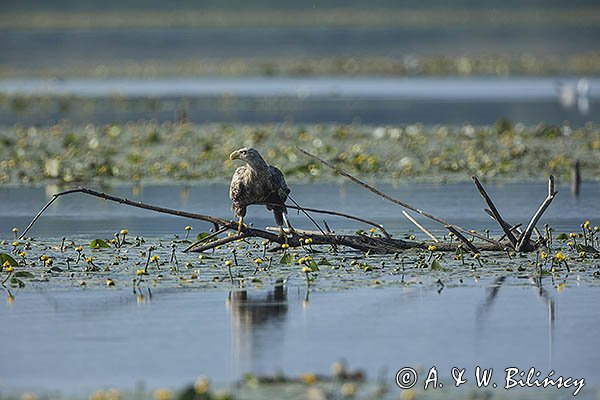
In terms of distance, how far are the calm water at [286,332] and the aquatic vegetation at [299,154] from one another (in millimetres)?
8649

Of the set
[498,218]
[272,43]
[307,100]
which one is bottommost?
[498,218]

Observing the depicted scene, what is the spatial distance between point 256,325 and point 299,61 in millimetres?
53265

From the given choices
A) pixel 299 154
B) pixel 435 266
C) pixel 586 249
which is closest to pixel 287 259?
pixel 435 266

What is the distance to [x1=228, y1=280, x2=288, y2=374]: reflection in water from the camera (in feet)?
25.3

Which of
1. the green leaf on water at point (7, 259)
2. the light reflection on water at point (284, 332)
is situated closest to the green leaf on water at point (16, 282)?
the light reflection on water at point (284, 332)

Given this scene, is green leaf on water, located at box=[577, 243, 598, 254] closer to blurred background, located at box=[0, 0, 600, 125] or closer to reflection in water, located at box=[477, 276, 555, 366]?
reflection in water, located at box=[477, 276, 555, 366]

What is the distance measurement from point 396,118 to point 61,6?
88468 mm

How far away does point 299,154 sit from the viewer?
68.9ft

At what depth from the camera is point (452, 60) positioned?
195 feet

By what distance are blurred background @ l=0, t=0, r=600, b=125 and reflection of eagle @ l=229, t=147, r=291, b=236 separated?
17.0 m

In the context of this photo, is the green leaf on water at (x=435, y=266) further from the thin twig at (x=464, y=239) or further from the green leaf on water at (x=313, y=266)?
the green leaf on water at (x=313, y=266)

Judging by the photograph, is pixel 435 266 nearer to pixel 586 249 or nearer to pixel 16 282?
pixel 586 249

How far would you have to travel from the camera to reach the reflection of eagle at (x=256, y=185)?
432 inches

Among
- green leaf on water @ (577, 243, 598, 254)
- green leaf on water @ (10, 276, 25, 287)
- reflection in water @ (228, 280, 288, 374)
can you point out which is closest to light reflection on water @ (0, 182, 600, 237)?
green leaf on water @ (577, 243, 598, 254)
